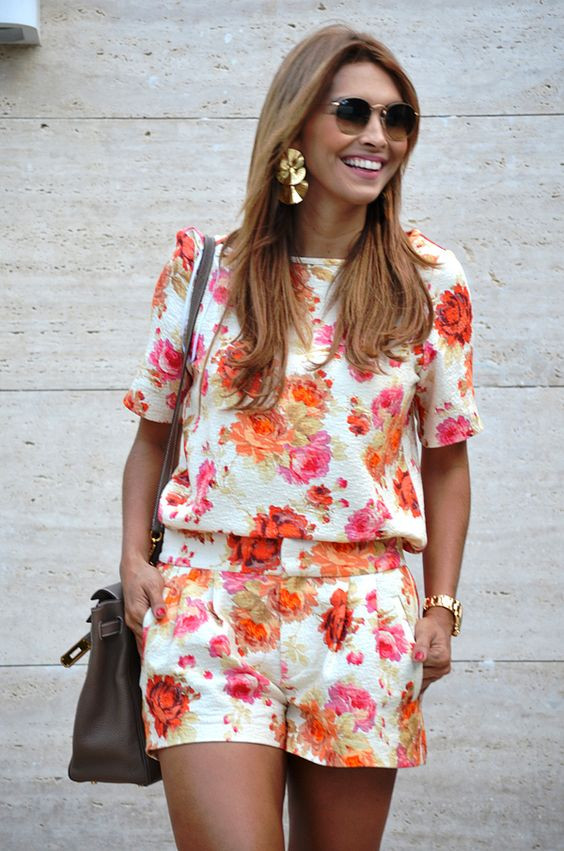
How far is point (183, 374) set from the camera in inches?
113

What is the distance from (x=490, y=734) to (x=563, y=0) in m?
2.51

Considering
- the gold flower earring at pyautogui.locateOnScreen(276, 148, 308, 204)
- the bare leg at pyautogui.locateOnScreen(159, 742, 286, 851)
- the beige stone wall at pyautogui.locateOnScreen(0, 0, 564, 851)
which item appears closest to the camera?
the bare leg at pyautogui.locateOnScreen(159, 742, 286, 851)

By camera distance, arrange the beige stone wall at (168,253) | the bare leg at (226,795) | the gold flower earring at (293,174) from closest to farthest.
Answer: the bare leg at (226,795) → the gold flower earring at (293,174) → the beige stone wall at (168,253)

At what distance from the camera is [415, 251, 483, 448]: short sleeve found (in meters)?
2.84

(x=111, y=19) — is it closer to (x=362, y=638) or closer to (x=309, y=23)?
(x=309, y=23)

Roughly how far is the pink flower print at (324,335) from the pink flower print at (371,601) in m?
0.49

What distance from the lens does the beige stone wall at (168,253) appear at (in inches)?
185

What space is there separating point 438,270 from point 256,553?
0.70m

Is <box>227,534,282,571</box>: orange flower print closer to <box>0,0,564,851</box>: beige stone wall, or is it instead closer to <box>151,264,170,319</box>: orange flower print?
<box>151,264,170,319</box>: orange flower print

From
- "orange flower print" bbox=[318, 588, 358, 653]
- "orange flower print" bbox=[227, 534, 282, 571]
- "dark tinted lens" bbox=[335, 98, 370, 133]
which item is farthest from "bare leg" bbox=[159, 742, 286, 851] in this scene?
"dark tinted lens" bbox=[335, 98, 370, 133]

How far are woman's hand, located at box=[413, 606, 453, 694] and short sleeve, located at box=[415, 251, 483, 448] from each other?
377mm

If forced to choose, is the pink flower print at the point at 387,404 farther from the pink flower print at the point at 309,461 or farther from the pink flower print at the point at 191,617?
the pink flower print at the point at 191,617

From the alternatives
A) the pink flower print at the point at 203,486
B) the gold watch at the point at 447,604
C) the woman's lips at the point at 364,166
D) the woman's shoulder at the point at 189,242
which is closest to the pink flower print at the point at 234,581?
the pink flower print at the point at 203,486

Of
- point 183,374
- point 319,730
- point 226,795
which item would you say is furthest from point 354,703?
point 183,374
